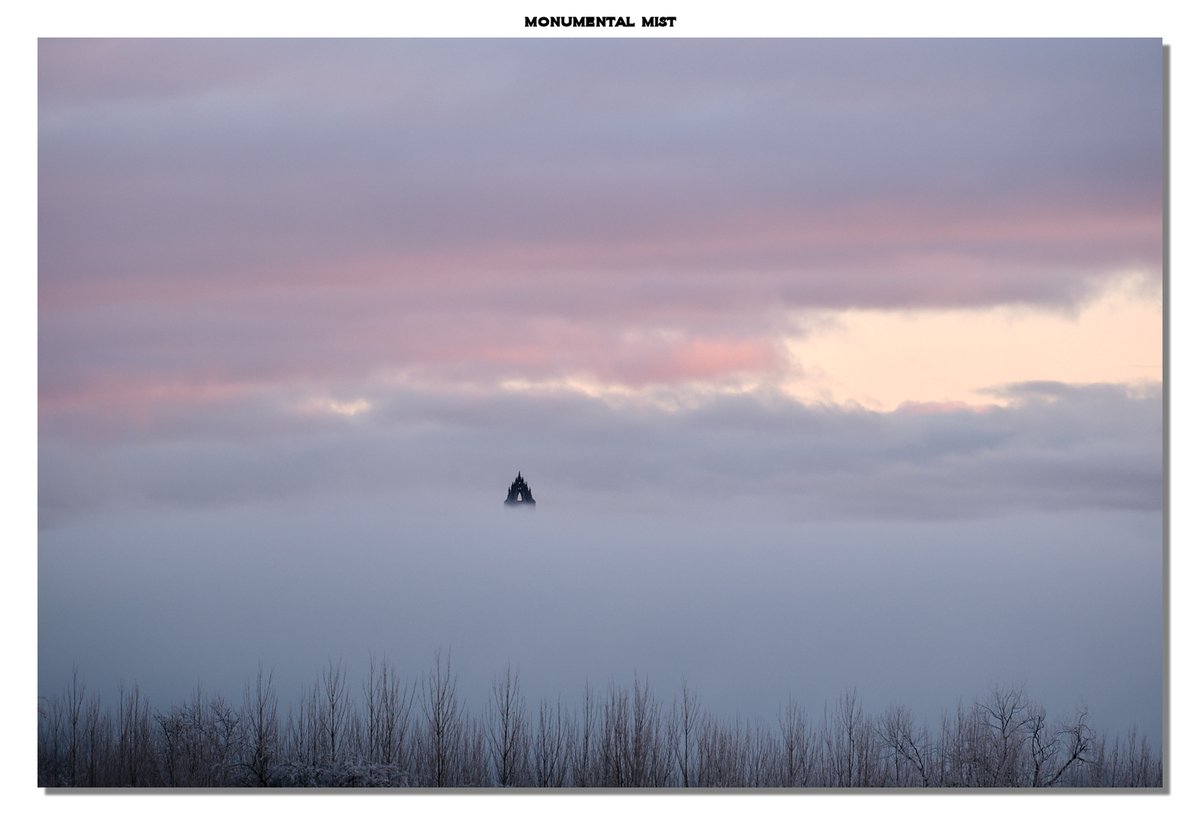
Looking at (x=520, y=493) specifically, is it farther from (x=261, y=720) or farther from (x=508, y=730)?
(x=261, y=720)

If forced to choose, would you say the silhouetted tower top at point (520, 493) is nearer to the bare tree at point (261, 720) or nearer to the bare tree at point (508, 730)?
the bare tree at point (508, 730)

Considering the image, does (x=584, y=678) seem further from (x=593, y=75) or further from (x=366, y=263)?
(x=593, y=75)

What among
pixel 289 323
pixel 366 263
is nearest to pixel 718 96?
pixel 366 263

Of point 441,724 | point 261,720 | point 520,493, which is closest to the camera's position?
point 261,720

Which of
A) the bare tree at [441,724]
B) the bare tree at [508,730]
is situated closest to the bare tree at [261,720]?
the bare tree at [441,724]

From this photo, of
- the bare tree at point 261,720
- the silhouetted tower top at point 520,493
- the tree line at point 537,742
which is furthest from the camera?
the silhouetted tower top at point 520,493

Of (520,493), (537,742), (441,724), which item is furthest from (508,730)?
(520,493)

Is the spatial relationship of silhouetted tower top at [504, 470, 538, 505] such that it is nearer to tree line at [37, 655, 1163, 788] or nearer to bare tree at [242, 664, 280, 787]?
tree line at [37, 655, 1163, 788]
